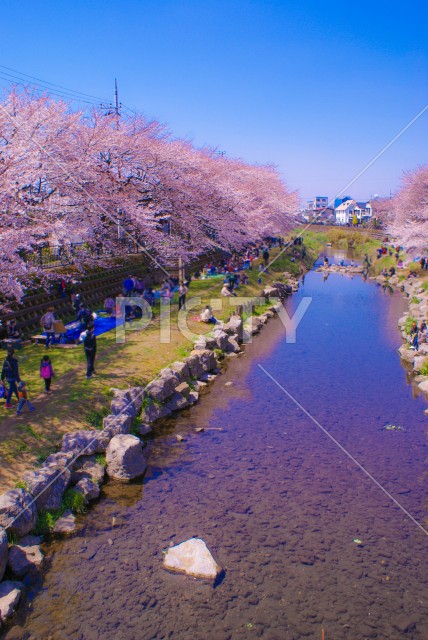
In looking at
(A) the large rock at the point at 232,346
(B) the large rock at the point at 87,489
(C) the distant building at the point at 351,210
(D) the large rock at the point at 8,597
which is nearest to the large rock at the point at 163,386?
(B) the large rock at the point at 87,489

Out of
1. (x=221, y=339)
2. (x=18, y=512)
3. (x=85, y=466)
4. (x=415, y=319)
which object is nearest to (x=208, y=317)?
(x=221, y=339)

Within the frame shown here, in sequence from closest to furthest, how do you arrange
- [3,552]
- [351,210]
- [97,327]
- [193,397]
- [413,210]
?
1. [3,552]
2. [193,397]
3. [97,327]
4. [413,210]
5. [351,210]

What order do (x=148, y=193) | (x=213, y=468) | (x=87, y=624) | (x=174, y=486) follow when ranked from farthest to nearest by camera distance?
(x=148, y=193), (x=213, y=468), (x=174, y=486), (x=87, y=624)

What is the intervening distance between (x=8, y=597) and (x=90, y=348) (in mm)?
8910

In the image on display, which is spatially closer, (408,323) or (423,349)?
(423,349)

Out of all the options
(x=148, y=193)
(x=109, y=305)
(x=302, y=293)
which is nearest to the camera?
(x=109, y=305)

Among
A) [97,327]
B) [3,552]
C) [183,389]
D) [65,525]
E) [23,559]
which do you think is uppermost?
[97,327]

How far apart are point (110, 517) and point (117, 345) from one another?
34.2 feet

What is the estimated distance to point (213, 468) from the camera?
43.4 ft

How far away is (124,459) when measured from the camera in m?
12.6

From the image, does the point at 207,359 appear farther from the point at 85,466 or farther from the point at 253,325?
the point at 85,466

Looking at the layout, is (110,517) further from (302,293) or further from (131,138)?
(302,293)

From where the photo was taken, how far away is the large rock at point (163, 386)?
54.4 feet

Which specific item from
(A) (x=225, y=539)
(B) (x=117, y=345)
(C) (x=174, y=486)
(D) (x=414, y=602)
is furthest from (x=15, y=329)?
(D) (x=414, y=602)
